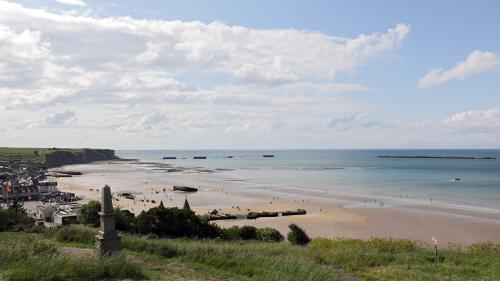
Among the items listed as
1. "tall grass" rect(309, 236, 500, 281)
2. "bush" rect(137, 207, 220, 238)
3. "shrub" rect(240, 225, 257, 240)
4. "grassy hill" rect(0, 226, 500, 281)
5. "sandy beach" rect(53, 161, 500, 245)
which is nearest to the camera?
"grassy hill" rect(0, 226, 500, 281)

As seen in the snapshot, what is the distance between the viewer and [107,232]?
1218 cm

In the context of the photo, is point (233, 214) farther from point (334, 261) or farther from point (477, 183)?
point (477, 183)

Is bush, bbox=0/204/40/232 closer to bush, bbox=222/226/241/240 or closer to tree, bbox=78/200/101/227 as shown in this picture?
tree, bbox=78/200/101/227

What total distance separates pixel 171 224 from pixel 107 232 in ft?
51.9

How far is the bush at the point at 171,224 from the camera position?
89.7ft

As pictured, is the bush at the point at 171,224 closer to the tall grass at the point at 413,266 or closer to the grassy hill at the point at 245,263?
the grassy hill at the point at 245,263

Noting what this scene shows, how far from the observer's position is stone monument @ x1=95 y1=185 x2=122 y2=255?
1205cm

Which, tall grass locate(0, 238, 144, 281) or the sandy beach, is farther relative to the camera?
the sandy beach

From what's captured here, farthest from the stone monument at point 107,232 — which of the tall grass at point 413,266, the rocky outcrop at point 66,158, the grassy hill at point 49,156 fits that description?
the rocky outcrop at point 66,158

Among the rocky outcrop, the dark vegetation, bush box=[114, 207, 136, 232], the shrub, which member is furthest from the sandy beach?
the rocky outcrop

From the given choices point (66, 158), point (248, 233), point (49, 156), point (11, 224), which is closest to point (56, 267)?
point (11, 224)

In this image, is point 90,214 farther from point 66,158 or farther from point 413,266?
point 66,158

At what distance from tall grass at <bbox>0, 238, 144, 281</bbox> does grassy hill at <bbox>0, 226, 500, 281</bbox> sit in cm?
2

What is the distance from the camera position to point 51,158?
151875 millimetres
